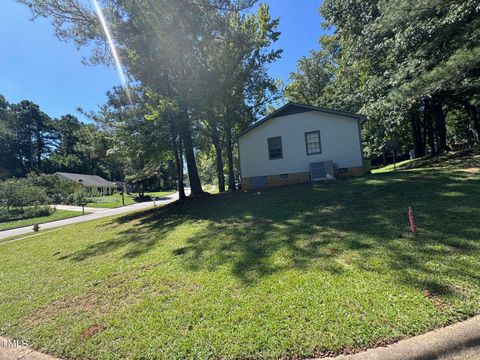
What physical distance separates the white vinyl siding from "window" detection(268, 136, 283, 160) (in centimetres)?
16

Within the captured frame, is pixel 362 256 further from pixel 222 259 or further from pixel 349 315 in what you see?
pixel 222 259

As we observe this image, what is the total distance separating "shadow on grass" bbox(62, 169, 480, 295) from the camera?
3656 mm

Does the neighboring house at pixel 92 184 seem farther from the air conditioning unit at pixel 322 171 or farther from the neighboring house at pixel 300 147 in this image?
the air conditioning unit at pixel 322 171

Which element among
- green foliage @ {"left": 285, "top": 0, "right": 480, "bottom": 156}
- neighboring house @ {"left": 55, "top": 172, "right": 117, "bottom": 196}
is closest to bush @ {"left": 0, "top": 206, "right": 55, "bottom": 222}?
neighboring house @ {"left": 55, "top": 172, "right": 117, "bottom": 196}

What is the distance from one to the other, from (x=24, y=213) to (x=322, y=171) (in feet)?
83.3

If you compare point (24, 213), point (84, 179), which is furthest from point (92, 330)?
point (84, 179)

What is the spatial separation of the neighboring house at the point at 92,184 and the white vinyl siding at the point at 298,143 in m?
41.3

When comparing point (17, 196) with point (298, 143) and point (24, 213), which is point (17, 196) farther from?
point (298, 143)

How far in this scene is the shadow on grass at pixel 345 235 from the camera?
3.66 meters

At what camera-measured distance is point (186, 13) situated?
1127 cm

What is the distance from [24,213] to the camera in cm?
2330

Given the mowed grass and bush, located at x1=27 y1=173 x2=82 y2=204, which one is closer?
the mowed grass

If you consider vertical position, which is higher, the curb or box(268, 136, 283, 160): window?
box(268, 136, 283, 160): window

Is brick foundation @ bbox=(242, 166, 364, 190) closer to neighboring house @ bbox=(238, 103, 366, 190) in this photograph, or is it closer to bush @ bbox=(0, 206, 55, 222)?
neighboring house @ bbox=(238, 103, 366, 190)
